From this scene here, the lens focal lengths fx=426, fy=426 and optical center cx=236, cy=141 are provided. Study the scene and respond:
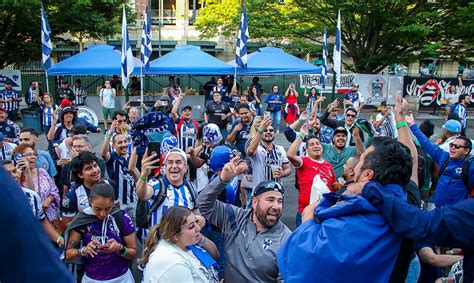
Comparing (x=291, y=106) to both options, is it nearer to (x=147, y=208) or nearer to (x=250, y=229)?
(x=147, y=208)

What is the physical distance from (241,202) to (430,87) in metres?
18.8

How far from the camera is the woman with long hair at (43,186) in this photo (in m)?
4.57

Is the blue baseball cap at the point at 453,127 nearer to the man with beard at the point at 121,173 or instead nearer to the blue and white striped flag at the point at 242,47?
the man with beard at the point at 121,173

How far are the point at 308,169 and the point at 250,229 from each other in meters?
2.20

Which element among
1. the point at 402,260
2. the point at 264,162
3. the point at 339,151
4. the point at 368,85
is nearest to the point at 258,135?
the point at 264,162

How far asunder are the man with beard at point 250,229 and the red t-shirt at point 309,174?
194 centimetres

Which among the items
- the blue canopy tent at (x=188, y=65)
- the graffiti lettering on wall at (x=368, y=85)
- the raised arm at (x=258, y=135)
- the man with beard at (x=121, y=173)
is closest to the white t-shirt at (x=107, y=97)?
the blue canopy tent at (x=188, y=65)

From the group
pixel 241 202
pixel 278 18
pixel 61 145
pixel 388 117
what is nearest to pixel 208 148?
pixel 241 202

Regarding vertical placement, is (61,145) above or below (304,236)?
below

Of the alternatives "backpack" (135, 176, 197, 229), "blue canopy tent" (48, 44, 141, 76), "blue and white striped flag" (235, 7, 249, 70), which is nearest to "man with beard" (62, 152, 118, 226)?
"backpack" (135, 176, 197, 229)

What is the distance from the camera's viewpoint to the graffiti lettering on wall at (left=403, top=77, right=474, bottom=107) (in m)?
21.2

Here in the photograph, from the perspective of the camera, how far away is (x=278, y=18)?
70.5ft

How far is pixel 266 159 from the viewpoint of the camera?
17.8 feet

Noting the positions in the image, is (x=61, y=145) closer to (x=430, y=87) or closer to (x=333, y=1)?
(x=333, y=1)
